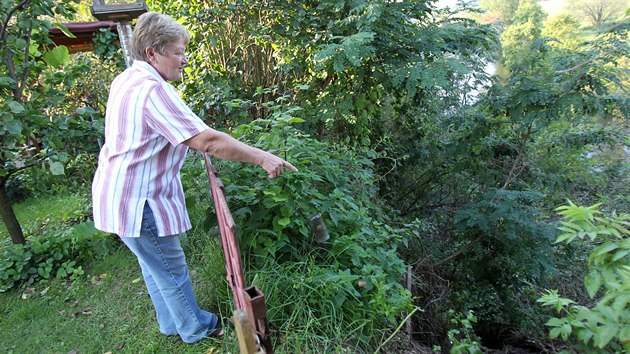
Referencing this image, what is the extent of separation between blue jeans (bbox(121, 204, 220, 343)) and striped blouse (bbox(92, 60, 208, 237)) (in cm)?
8

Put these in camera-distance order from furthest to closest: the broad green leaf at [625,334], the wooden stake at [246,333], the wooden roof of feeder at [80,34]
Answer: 1. the wooden roof of feeder at [80,34]
2. the broad green leaf at [625,334]
3. the wooden stake at [246,333]

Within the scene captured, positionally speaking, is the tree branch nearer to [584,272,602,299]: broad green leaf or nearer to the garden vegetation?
the garden vegetation

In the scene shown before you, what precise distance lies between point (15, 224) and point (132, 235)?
104 inches

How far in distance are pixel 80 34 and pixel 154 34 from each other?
7.58 metres

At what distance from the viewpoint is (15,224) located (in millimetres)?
3736

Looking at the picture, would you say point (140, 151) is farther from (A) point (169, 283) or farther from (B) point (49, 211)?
(B) point (49, 211)

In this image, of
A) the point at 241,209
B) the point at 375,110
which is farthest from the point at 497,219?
the point at 241,209

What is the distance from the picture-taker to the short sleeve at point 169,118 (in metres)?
1.75

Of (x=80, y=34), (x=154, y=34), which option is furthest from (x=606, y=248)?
(x=80, y=34)

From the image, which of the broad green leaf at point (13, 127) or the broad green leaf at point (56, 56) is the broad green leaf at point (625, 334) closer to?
the broad green leaf at point (13, 127)


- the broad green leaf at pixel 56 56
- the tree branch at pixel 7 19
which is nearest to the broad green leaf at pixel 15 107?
the broad green leaf at pixel 56 56

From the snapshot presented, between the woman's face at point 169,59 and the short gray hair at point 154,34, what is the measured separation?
0.06 feet

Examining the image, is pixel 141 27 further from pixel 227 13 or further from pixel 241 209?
pixel 227 13

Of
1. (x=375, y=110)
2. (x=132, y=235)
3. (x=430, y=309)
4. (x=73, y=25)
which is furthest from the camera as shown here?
(x=73, y=25)
